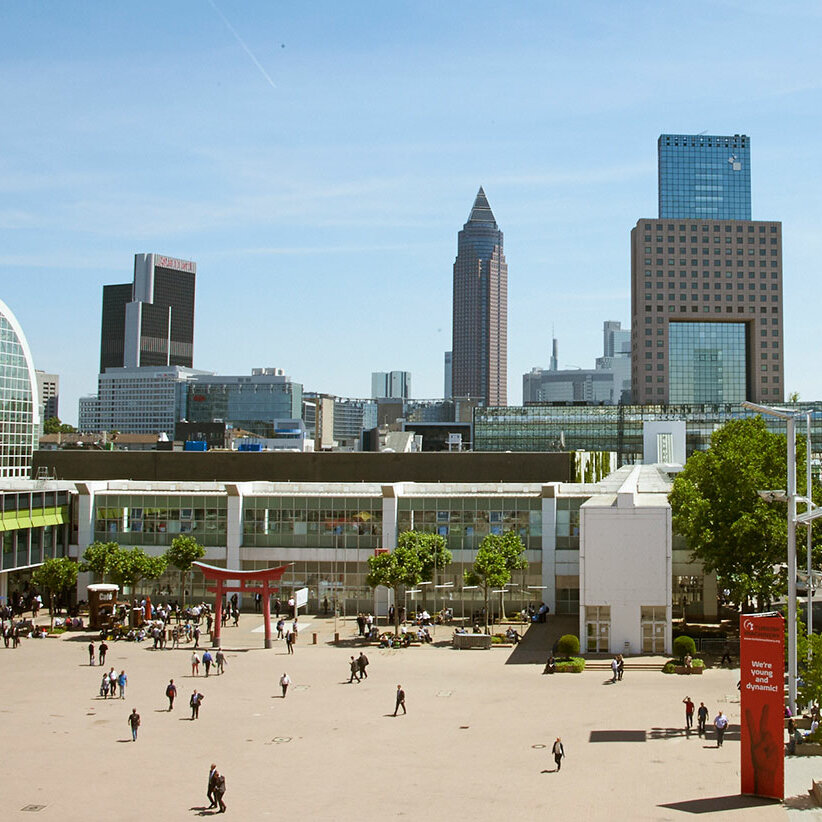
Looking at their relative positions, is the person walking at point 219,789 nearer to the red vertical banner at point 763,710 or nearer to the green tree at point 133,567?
the red vertical banner at point 763,710

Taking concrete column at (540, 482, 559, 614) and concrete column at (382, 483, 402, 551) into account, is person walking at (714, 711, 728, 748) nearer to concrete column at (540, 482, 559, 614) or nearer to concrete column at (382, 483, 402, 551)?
concrete column at (540, 482, 559, 614)

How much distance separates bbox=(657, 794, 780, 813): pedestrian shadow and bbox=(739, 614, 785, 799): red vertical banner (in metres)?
0.36

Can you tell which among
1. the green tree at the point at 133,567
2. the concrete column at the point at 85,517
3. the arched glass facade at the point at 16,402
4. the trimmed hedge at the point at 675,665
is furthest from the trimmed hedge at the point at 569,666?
the arched glass facade at the point at 16,402

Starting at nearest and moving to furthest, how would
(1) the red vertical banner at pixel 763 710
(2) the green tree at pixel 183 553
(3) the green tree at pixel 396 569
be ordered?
(1) the red vertical banner at pixel 763 710
(3) the green tree at pixel 396 569
(2) the green tree at pixel 183 553

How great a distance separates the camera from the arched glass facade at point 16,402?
8838cm

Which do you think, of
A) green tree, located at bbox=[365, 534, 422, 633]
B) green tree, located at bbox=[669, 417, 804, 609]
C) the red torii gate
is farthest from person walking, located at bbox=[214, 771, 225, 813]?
green tree, located at bbox=[365, 534, 422, 633]

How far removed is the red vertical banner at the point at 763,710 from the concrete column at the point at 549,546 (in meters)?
35.7

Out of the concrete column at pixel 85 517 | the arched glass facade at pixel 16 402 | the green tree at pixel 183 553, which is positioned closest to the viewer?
the green tree at pixel 183 553

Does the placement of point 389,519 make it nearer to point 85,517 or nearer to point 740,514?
point 85,517

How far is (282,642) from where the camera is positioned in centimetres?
5856

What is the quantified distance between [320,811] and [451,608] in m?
38.7

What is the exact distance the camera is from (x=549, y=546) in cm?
6812

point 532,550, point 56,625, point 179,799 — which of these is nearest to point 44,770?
point 179,799

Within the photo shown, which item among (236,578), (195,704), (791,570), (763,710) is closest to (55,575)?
(236,578)
